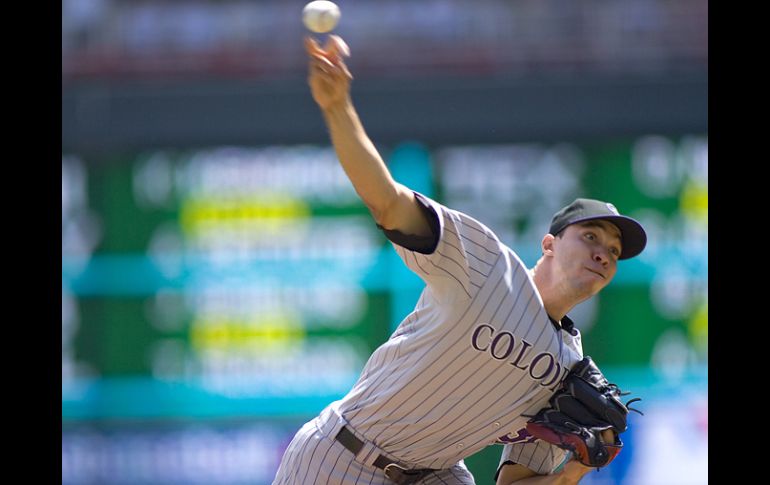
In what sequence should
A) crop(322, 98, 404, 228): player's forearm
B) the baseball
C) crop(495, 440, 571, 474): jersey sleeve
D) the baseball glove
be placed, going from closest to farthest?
crop(322, 98, 404, 228): player's forearm → the baseball → the baseball glove → crop(495, 440, 571, 474): jersey sleeve

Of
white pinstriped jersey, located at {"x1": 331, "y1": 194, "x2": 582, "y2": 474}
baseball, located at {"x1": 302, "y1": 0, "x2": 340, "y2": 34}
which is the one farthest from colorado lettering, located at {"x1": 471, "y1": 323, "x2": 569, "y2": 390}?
baseball, located at {"x1": 302, "y1": 0, "x2": 340, "y2": 34}

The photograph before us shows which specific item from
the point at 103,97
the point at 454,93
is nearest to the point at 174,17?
the point at 103,97

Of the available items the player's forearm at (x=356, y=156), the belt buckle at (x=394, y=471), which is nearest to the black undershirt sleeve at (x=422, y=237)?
the player's forearm at (x=356, y=156)

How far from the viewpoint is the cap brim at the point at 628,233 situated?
128 inches

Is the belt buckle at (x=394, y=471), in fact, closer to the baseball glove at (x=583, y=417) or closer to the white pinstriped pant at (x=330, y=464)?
the white pinstriped pant at (x=330, y=464)

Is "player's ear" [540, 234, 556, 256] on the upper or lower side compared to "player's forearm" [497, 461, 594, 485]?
upper

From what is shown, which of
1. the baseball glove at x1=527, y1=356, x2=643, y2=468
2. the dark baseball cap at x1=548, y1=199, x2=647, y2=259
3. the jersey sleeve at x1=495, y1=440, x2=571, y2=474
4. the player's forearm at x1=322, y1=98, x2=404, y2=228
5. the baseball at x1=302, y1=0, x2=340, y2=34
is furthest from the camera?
the jersey sleeve at x1=495, y1=440, x2=571, y2=474

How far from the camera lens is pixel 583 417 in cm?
316

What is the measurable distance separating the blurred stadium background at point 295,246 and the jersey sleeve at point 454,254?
541 centimetres

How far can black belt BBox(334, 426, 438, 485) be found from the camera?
3180mm

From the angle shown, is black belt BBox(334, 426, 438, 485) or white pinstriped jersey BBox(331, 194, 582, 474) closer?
white pinstriped jersey BBox(331, 194, 582, 474)

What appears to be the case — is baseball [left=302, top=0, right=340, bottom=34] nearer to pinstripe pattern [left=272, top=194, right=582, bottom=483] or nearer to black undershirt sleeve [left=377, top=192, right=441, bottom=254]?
black undershirt sleeve [left=377, top=192, right=441, bottom=254]

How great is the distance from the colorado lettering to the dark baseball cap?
0.37m
